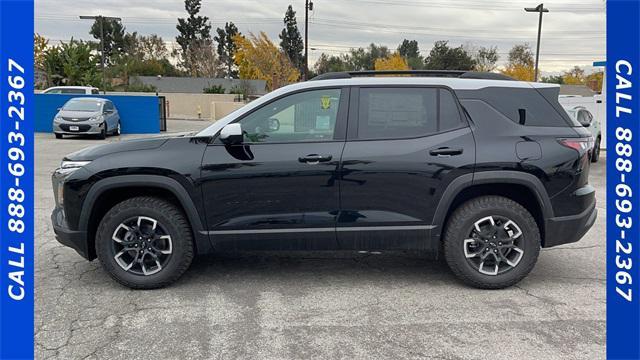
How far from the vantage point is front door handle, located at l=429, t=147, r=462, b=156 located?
13.9ft

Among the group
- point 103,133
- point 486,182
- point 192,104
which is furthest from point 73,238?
point 192,104

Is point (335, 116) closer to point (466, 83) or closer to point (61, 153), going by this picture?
point (466, 83)

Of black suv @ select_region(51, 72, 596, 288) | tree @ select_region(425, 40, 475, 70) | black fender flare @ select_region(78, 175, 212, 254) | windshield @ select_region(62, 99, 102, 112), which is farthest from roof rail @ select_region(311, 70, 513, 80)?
tree @ select_region(425, 40, 475, 70)

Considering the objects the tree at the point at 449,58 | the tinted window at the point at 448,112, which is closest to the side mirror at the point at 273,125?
the tinted window at the point at 448,112

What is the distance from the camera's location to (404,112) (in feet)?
14.4

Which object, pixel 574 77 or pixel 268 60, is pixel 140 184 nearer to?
pixel 268 60

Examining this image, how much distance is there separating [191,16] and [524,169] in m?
80.2

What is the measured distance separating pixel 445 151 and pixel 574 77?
83130 millimetres

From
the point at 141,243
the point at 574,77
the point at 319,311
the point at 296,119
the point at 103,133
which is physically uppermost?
the point at 574,77

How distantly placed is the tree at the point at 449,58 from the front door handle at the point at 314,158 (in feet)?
174

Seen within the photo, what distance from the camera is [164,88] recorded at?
1984 inches

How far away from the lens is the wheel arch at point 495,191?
13.8 feet

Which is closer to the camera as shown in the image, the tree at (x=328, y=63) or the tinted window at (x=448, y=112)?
the tinted window at (x=448, y=112)

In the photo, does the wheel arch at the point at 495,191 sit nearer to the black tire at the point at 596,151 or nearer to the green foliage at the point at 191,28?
the black tire at the point at 596,151
